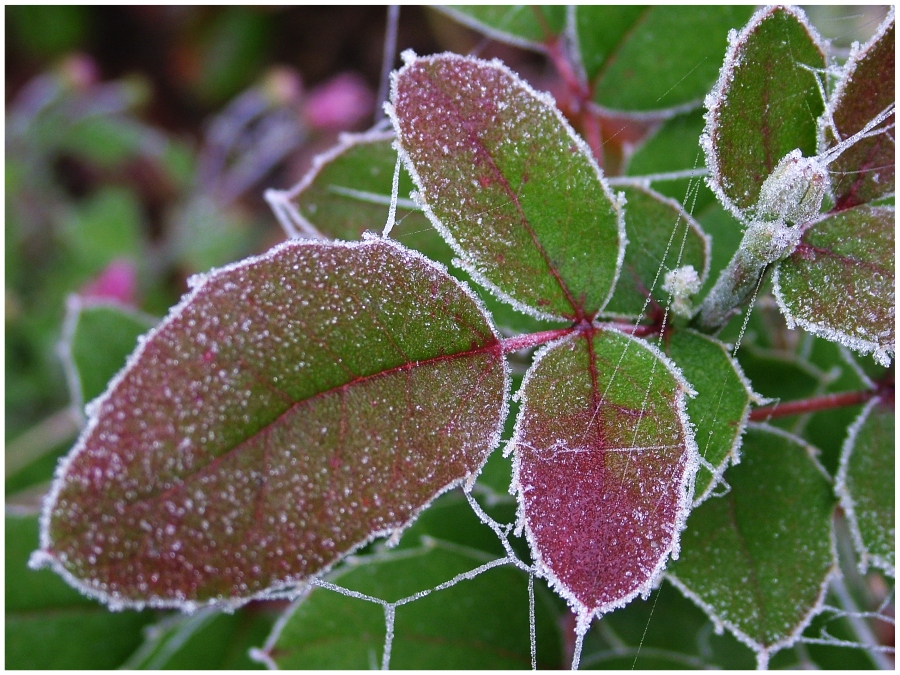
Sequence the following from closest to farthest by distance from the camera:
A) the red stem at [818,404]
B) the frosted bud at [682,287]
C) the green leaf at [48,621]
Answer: the frosted bud at [682,287]
the red stem at [818,404]
the green leaf at [48,621]

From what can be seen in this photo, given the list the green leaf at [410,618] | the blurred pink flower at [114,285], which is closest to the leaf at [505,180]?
the green leaf at [410,618]

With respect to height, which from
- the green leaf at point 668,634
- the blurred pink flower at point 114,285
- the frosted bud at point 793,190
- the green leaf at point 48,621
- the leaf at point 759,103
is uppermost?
the leaf at point 759,103

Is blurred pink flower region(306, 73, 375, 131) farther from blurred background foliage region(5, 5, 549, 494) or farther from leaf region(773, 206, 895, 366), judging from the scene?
leaf region(773, 206, 895, 366)

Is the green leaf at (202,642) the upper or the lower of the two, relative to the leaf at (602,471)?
lower

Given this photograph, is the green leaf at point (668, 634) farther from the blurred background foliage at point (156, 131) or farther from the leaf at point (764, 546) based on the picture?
the blurred background foliage at point (156, 131)

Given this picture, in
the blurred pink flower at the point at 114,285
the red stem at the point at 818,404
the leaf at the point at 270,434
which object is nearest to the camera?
the leaf at the point at 270,434

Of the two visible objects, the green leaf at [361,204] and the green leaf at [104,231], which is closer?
the green leaf at [361,204]

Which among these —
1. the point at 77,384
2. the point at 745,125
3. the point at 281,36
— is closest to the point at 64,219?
the point at 281,36
